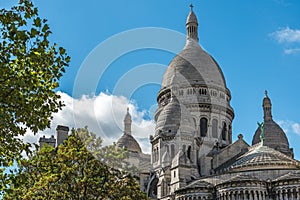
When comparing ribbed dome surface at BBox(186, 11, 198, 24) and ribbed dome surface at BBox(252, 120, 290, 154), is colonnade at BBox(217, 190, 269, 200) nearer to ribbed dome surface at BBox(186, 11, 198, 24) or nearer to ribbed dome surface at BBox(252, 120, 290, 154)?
ribbed dome surface at BBox(252, 120, 290, 154)

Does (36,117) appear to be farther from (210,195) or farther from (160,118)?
(160,118)

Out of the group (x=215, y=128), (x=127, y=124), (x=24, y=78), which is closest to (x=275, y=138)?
(x=215, y=128)

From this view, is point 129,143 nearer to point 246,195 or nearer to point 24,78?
point 246,195

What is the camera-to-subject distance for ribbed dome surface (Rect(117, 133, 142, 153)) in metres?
79.8

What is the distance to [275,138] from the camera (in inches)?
2921

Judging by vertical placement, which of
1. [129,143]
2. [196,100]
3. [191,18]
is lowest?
[129,143]

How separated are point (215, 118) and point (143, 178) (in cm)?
1471

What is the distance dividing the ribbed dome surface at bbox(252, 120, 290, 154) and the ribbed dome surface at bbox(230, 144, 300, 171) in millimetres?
15258

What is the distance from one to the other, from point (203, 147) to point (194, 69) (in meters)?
13.9

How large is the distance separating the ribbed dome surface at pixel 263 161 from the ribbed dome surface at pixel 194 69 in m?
21.5

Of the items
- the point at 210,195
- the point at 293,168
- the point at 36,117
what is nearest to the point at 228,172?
the point at 210,195

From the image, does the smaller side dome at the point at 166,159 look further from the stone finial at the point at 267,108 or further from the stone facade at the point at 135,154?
the stone finial at the point at 267,108

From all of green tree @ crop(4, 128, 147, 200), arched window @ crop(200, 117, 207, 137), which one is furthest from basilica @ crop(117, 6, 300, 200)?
green tree @ crop(4, 128, 147, 200)

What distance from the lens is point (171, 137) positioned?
6700 cm
